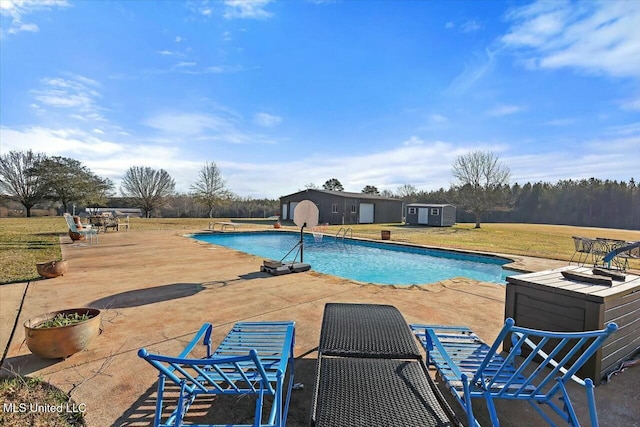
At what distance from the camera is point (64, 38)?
7.39m

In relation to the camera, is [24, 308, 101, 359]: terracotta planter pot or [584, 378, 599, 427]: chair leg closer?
[584, 378, 599, 427]: chair leg

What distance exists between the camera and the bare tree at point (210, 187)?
3328 centimetres

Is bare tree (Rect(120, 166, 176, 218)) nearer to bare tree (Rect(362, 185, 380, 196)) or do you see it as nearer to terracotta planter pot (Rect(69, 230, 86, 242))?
terracotta planter pot (Rect(69, 230, 86, 242))

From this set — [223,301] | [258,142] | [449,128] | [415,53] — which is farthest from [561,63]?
[258,142]

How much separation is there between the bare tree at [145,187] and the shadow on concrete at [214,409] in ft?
131

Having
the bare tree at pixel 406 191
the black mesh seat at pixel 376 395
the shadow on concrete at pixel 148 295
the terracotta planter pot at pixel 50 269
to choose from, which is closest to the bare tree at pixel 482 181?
the bare tree at pixel 406 191

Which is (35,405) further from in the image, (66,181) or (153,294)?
(66,181)

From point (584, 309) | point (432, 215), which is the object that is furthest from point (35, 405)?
point (432, 215)

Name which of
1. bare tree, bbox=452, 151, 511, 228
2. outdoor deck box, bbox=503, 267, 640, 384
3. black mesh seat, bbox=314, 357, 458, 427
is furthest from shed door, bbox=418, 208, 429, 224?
black mesh seat, bbox=314, 357, 458, 427

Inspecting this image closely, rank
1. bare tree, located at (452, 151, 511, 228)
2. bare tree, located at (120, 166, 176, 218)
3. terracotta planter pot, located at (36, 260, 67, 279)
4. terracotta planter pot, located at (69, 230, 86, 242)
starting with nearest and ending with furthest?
terracotta planter pot, located at (36, 260, 67, 279)
terracotta planter pot, located at (69, 230, 86, 242)
bare tree, located at (452, 151, 511, 228)
bare tree, located at (120, 166, 176, 218)

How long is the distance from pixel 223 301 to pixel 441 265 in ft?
25.7

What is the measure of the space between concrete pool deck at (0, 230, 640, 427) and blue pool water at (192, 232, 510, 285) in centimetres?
179

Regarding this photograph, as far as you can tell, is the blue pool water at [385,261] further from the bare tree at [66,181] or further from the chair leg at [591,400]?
the bare tree at [66,181]

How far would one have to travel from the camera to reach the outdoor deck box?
2.36 metres
